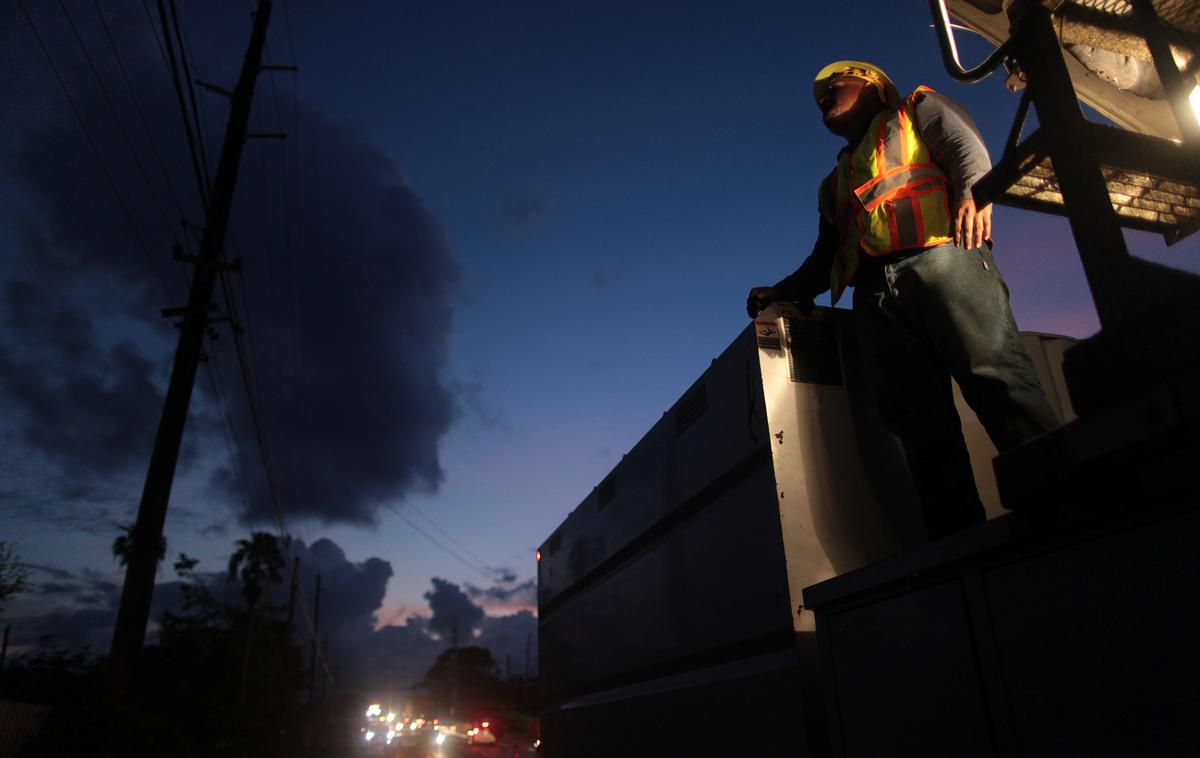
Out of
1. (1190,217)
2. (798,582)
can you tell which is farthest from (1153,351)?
(1190,217)

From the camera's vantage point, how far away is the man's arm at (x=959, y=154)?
2.05 metres

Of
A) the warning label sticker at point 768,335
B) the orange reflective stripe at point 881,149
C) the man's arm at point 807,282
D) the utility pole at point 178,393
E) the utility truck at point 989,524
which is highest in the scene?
the utility pole at point 178,393

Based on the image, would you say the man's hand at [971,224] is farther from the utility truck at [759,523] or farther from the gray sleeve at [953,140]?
the utility truck at [759,523]

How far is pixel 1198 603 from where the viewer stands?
1003 millimetres

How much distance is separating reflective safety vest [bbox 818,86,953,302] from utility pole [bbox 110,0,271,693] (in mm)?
11215

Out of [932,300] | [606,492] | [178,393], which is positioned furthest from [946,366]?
[178,393]

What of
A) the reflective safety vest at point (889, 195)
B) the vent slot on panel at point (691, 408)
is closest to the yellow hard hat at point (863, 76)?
the reflective safety vest at point (889, 195)

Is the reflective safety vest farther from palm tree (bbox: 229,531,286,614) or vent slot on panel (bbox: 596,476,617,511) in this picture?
palm tree (bbox: 229,531,286,614)

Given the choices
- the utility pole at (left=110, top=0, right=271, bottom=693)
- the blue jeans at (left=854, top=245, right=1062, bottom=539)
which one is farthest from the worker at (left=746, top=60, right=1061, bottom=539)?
the utility pole at (left=110, top=0, right=271, bottom=693)

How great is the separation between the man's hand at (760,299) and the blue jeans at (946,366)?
34cm

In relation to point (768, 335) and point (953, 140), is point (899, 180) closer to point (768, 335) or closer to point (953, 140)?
point (953, 140)

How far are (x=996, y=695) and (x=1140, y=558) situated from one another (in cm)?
37

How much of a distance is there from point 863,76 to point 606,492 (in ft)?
7.28

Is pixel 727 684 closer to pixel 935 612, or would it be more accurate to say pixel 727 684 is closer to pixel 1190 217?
pixel 935 612
